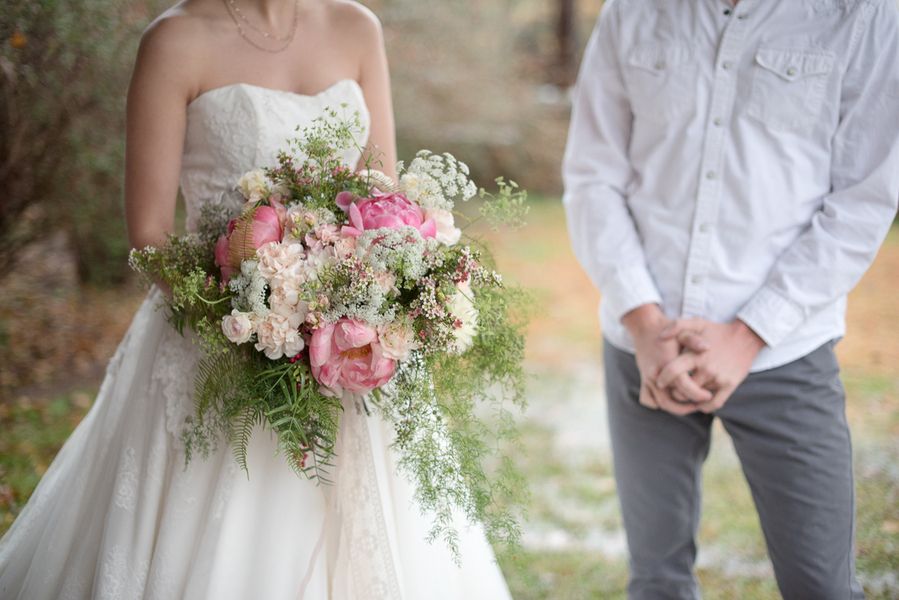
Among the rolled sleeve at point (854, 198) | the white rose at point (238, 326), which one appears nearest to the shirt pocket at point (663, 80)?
the rolled sleeve at point (854, 198)

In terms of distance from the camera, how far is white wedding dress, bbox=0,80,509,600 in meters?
1.82

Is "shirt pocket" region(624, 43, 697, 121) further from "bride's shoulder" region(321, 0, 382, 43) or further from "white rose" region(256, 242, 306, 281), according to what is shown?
"white rose" region(256, 242, 306, 281)

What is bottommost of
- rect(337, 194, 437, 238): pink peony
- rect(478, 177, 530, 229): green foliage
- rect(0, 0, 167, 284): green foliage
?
rect(0, 0, 167, 284): green foliage

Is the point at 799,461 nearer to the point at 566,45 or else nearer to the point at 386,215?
the point at 386,215

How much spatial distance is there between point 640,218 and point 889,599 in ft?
5.73

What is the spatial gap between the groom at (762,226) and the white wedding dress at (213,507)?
674 mm

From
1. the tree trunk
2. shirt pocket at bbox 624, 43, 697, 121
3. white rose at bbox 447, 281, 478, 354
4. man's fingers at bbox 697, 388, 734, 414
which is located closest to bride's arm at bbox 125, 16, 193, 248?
white rose at bbox 447, 281, 478, 354

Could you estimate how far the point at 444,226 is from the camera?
5.60 ft

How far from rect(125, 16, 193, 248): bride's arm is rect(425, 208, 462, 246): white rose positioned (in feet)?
2.35

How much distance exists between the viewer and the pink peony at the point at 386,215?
5.29 ft

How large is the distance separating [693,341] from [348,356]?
772 mm

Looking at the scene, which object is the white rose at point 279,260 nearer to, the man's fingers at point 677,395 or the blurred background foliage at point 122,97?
the man's fingers at point 677,395

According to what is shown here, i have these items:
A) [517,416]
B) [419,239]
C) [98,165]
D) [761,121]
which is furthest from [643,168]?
[98,165]

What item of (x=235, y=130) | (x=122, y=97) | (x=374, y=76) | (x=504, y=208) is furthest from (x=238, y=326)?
(x=122, y=97)
